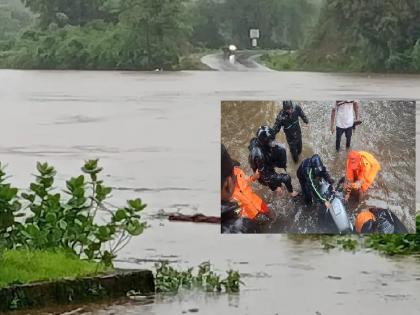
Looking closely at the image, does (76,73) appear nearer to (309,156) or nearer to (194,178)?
(194,178)

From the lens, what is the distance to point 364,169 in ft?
28.2

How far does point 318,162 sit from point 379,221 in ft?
1.78

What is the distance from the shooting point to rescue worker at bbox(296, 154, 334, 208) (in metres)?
8.47

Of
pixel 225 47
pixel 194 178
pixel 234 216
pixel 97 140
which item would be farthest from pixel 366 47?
pixel 234 216

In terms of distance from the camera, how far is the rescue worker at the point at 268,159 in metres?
8.40

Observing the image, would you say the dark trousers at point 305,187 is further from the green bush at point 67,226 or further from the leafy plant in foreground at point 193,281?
the green bush at point 67,226

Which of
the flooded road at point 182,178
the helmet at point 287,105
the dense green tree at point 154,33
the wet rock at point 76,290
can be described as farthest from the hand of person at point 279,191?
the dense green tree at point 154,33

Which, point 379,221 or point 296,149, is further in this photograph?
point 379,221

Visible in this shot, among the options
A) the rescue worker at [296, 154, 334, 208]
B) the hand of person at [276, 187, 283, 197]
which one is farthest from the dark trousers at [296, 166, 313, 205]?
the hand of person at [276, 187, 283, 197]

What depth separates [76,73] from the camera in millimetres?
51719

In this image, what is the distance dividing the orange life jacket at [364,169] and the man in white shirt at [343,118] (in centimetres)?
11

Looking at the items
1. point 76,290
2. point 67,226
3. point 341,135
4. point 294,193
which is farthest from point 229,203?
point 76,290

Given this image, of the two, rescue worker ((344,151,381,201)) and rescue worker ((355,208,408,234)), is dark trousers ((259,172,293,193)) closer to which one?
rescue worker ((344,151,381,201))

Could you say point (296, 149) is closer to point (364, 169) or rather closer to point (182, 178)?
point (364, 169)
